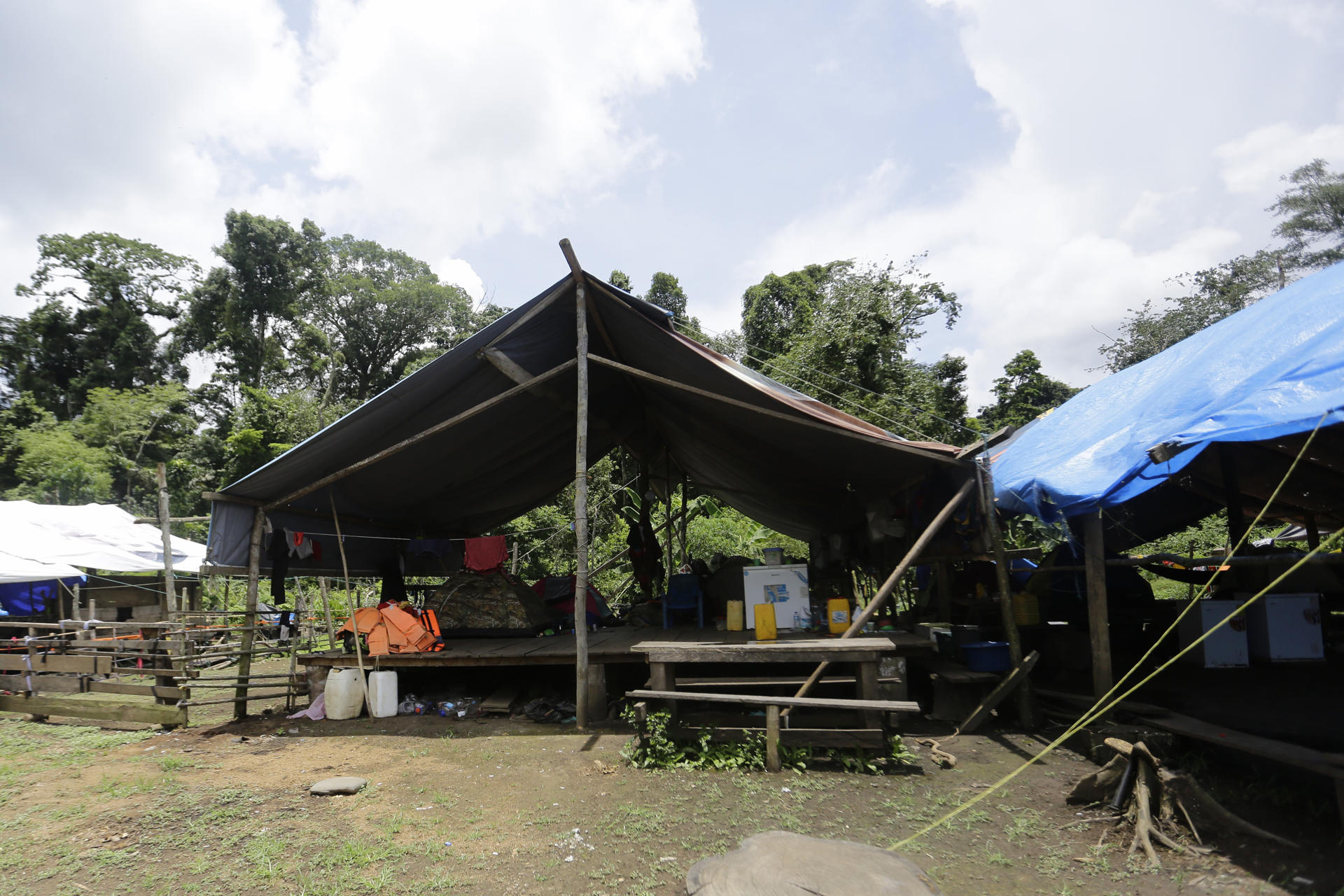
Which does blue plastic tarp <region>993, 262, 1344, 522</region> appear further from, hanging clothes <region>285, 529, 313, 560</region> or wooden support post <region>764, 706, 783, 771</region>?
hanging clothes <region>285, 529, 313, 560</region>

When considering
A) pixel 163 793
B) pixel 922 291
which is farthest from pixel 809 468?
pixel 922 291

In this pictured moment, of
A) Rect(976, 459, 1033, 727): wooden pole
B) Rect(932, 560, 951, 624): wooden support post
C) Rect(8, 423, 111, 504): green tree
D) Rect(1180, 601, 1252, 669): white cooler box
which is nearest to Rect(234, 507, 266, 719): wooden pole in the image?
Rect(976, 459, 1033, 727): wooden pole

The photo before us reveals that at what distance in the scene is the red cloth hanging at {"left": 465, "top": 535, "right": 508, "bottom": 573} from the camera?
9.59m

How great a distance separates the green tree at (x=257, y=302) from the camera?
3241cm

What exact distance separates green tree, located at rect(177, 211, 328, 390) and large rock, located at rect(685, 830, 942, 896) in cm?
3373

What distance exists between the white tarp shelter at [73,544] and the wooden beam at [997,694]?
13923mm

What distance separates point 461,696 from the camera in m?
8.30

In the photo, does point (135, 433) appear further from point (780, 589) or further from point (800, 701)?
point (800, 701)

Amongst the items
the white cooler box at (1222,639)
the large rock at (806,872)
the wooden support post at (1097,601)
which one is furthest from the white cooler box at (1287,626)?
the large rock at (806,872)

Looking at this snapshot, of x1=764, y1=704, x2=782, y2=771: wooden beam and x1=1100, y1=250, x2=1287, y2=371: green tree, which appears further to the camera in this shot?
x1=1100, y1=250, x2=1287, y2=371: green tree

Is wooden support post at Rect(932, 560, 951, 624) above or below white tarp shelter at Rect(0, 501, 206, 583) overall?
below

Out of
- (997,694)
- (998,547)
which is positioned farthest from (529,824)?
(998,547)

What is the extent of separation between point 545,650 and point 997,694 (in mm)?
4599

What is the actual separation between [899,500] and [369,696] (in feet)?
21.0
